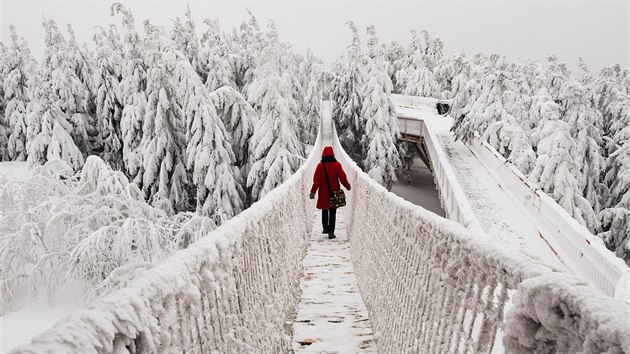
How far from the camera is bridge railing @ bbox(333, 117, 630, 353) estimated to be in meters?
1.29

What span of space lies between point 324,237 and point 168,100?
656 inches

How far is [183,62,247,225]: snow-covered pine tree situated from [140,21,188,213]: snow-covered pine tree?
1.12 meters

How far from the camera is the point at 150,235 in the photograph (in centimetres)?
1152

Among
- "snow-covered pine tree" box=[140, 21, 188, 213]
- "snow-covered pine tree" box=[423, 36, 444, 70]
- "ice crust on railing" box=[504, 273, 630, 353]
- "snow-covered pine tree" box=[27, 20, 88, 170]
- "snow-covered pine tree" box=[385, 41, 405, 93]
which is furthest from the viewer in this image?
"snow-covered pine tree" box=[423, 36, 444, 70]

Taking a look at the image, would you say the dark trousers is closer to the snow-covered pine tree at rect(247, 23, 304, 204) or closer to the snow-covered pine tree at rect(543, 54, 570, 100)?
the snow-covered pine tree at rect(247, 23, 304, 204)

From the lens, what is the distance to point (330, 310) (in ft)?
18.6

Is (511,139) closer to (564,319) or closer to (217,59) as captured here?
(217,59)

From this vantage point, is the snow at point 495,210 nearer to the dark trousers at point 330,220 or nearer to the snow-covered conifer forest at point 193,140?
the snow-covered conifer forest at point 193,140

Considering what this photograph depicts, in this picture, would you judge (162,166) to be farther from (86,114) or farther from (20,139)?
(20,139)

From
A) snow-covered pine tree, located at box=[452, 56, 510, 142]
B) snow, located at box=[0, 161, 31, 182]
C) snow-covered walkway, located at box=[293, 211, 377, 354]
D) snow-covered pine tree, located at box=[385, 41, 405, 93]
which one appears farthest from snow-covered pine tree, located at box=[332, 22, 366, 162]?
snow-covered pine tree, located at box=[385, 41, 405, 93]

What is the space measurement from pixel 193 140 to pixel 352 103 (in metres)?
14.1

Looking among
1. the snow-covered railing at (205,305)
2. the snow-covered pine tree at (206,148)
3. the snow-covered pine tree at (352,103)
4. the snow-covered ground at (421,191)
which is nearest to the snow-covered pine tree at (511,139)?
the snow-covered pine tree at (352,103)

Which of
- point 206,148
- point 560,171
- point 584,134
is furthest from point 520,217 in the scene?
point 206,148

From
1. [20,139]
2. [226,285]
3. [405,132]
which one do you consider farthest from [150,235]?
[20,139]
